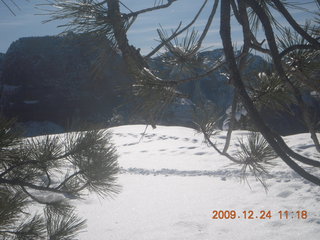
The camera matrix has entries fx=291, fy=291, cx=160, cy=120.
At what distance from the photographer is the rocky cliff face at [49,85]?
18.1 metres

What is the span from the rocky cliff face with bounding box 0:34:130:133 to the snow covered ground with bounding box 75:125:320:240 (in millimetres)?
14153

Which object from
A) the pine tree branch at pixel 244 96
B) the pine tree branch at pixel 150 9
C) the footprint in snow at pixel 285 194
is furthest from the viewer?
the footprint in snow at pixel 285 194

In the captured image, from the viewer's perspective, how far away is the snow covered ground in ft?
7.91

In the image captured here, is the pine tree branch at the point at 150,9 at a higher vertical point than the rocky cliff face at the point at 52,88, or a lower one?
lower

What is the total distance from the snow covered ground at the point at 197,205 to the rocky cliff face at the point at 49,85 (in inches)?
557

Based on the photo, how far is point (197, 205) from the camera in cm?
306

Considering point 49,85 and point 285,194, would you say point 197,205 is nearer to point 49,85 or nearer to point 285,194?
point 285,194

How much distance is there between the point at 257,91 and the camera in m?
1.20

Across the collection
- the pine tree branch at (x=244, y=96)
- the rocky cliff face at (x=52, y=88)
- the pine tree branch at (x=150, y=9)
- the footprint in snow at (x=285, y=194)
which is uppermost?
the rocky cliff face at (x=52, y=88)

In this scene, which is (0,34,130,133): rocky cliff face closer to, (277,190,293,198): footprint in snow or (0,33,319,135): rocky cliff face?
(0,33,319,135): rocky cliff face

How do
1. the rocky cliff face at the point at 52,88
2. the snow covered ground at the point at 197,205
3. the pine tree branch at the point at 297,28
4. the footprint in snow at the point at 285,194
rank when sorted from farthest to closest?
the rocky cliff face at the point at 52,88 → the footprint in snow at the point at 285,194 → the snow covered ground at the point at 197,205 → the pine tree branch at the point at 297,28
